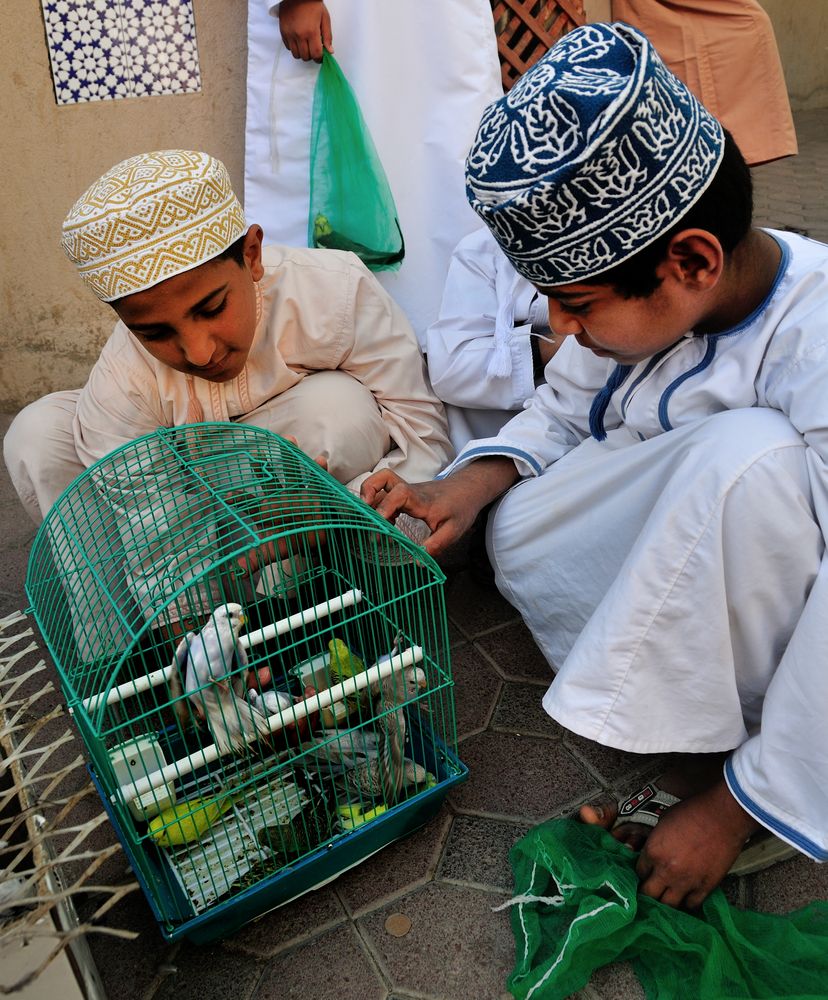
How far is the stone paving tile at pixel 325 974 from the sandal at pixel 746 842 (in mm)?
529

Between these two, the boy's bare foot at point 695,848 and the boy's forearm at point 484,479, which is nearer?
the boy's bare foot at point 695,848

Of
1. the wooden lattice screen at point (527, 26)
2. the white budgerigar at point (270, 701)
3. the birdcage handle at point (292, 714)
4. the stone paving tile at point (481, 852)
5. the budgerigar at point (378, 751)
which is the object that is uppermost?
the wooden lattice screen at point (527, 26)

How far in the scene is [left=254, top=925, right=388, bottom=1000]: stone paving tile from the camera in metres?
1.49

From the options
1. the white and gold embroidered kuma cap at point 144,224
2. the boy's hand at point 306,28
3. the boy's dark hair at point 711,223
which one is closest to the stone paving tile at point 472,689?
the boy's dark hair at point 711,223

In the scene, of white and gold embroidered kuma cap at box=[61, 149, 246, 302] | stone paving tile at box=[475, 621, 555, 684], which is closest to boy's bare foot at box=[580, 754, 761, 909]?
→ stone paving tile at box=[475, 621, 555, 684]

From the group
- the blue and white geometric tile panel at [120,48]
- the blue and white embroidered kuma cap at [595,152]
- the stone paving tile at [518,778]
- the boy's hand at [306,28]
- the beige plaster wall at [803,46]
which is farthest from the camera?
the beige plaster wall at [803,46]

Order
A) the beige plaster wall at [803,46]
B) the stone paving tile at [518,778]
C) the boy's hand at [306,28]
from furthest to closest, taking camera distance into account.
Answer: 1. the beige plaster wall at [803,46]
2. the boy's hand at [306,28]
3. the stone paving tile at [518,778]

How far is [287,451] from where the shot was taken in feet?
6.26

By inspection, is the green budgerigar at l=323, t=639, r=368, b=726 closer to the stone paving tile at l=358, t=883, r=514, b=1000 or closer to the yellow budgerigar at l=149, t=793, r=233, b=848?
the yellow budgerigar at l=149, t=793, r=233, b=848

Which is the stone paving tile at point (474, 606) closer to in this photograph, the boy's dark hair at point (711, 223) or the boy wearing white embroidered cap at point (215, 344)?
the boy wearing white embroidered cap at point (215, 344)

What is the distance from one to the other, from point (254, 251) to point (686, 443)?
1.13 meters

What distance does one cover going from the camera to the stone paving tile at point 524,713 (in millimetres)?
1966

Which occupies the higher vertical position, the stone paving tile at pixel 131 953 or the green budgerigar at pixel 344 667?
the green budgerigar at pixel 344 667

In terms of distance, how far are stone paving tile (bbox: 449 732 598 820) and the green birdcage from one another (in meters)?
0.12
